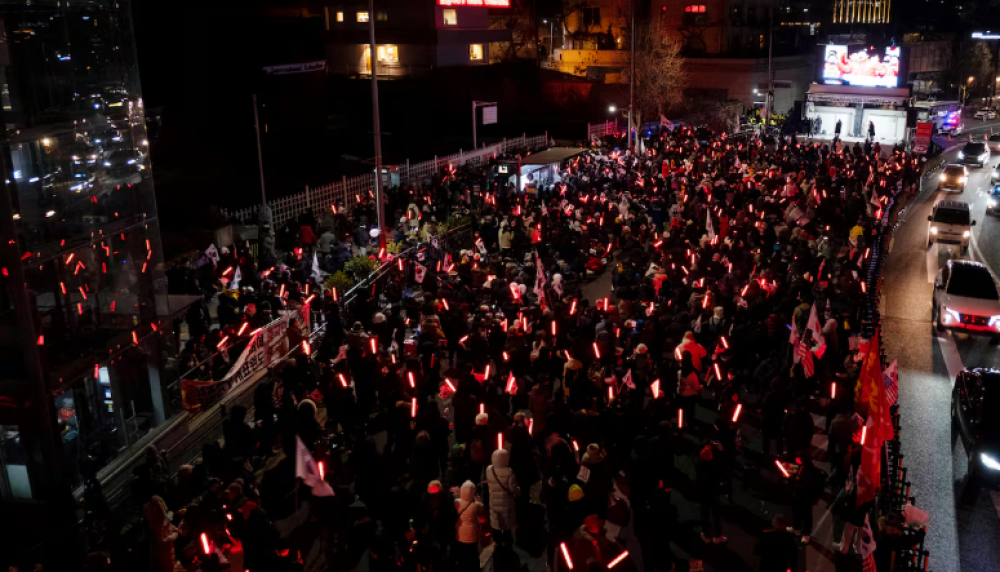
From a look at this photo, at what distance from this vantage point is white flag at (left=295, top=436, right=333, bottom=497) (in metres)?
9.52

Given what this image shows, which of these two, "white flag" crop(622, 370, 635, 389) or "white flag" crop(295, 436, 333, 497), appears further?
"white flag" crop(622, 370, 635, 389)

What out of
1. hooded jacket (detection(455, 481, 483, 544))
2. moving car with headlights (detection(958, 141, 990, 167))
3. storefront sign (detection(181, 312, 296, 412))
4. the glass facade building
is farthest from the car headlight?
moving car with headlights (detection(958, 141, 990, 167))

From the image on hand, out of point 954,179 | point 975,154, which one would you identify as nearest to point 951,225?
point 954,179

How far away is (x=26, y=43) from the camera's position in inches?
418

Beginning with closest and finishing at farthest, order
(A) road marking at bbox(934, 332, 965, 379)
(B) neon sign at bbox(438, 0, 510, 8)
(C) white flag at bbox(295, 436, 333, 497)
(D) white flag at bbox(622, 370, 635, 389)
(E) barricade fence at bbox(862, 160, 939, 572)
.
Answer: (E) barricade fence at bbox(862, 160, 939, 572), (C) white flag at bbox(295, 436, 333, 497), (D) white flag at bbox(622, 370, 635, 389), (A) road marking at bbox(934, 332, 965, 379), (B) neon sign at bbox(438, 0, 510, 8)

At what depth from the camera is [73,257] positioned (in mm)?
11008

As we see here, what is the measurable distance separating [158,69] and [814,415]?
36.5m

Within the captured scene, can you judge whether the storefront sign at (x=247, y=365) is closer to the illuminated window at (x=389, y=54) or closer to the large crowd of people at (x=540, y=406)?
the large crowd of people at (x=540, y=406)

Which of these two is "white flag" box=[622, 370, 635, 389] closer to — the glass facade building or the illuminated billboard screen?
the glass facade building

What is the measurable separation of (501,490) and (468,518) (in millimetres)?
779

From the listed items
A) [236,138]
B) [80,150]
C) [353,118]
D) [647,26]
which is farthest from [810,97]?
[80,150]

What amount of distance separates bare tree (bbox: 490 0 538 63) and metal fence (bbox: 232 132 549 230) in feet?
114

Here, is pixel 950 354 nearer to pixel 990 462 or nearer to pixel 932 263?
pixel 990 462

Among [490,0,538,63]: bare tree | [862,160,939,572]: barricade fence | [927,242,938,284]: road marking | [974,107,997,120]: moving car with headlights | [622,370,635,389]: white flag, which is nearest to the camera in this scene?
[862,160,939,572]: barricade fence
